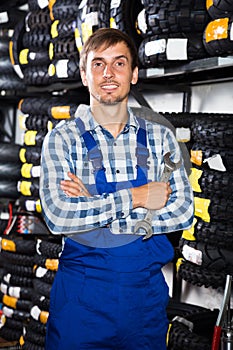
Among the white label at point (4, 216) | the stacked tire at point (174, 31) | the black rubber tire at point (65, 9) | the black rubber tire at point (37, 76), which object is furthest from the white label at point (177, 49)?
the white label at point (4, 216)

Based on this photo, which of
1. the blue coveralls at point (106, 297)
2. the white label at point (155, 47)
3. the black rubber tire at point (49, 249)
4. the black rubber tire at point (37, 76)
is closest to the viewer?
the blue coveralls at point (106, 297)

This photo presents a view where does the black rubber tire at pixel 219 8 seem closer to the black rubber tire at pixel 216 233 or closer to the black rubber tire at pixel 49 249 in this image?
the black rubber tire at pixel 216 233

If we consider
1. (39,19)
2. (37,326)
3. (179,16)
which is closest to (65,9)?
(39,19)

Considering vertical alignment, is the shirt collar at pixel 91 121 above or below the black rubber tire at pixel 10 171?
above

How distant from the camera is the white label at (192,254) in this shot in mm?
3266

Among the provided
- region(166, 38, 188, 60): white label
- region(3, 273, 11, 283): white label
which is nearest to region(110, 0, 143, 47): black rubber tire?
region(166, 38, 188, 60): white label

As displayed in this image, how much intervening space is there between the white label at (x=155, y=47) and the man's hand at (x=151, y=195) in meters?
1.04

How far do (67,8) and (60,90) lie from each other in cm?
65

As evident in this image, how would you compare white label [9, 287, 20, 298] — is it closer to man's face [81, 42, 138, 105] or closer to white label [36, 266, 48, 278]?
white label [36, 266, 48, 278]

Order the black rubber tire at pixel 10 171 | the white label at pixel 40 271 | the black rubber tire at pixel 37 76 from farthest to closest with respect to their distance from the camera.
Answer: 1. the black rubber tire at pixel 10 171
2. the black rubber tire at pixel 37 76
3. the white label at pixel 40 271

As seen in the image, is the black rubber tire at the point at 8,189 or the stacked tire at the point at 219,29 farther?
the black rubber tire at the point at 8,189

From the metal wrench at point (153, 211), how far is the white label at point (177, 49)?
0.86 meters

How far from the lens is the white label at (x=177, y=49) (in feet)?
10.7

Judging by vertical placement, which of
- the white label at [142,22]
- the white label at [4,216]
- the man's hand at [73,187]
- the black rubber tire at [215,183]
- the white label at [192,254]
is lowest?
the white label at [4,216]
